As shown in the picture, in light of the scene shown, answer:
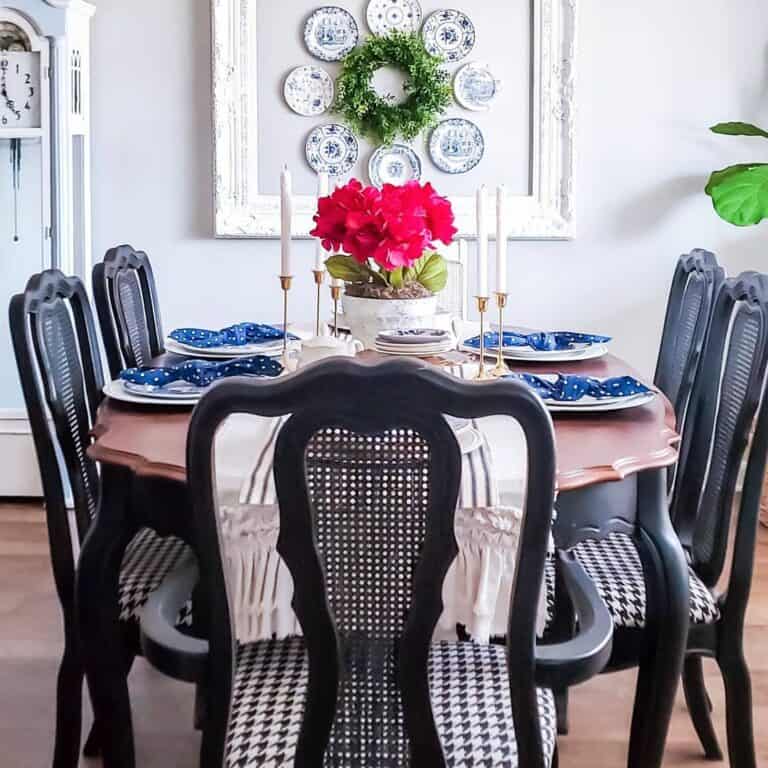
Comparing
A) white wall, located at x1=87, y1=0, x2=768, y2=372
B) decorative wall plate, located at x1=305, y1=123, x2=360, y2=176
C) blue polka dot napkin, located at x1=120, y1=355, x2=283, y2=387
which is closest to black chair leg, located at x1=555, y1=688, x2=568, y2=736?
blue polka dot napkin, located at x1=120, y1=355, x2=283, y2=387

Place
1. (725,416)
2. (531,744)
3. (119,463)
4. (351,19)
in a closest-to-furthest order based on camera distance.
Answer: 1. (531,744)
2. (119,463)
3. (725,416)
4. (351,19)

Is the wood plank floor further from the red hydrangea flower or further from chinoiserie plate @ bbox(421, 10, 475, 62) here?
chinoiserie plate @ bbox(421, 10, 475, 62)

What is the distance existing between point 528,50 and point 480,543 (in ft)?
9.39

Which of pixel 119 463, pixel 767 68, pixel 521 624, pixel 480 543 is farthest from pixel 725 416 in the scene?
pixel 767 68

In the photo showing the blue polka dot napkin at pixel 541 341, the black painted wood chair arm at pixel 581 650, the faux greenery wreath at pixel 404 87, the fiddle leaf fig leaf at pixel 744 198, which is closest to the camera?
the black painted wood chair arm at pixel 581 650

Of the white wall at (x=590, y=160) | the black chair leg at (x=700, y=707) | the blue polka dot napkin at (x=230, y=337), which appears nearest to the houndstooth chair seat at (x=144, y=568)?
the blue polka dot napkin at (x=230, y=337)

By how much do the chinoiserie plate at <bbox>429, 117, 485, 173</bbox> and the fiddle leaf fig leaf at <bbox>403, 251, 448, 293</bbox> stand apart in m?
1.70

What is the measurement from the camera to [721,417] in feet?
6.59

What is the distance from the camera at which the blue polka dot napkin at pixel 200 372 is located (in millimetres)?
2100

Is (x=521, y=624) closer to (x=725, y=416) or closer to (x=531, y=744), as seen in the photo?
(x=531, y=744)

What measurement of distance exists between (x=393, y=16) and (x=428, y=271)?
1.90 meters

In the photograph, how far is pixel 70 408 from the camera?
2.05m

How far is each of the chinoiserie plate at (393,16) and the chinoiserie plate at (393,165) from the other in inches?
16.1

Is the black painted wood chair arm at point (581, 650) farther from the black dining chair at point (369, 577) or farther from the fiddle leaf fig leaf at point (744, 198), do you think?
the fiddle leaf fig leaf at point (744, 198)
